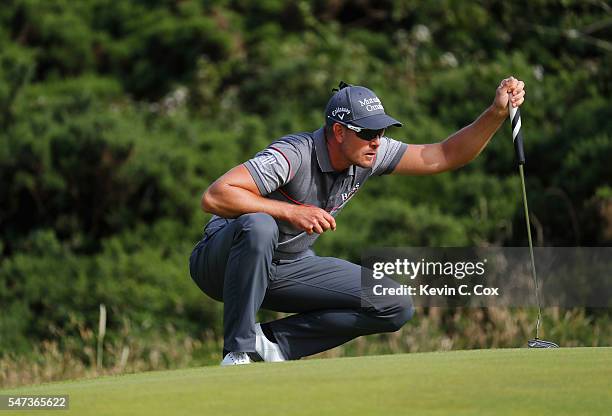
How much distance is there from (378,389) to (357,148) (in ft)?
6.24

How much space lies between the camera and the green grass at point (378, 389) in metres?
4.03

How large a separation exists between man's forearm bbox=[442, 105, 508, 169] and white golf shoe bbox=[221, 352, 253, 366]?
1414 mm

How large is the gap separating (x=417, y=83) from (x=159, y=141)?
2910 millimetres

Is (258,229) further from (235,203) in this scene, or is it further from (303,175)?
(303,175)

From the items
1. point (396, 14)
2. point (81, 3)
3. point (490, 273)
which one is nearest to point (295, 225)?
point (490, 273)

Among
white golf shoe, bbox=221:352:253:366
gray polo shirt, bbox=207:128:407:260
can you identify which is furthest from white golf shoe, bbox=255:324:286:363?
gray polo shirt, bbox=207:128:407:260

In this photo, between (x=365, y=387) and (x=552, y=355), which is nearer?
(x=365, y=387)

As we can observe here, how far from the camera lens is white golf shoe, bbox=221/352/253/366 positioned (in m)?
5.83

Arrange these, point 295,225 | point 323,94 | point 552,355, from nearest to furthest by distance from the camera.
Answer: point 552,355, point 295,225, point 323,94

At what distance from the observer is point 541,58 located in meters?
13.5

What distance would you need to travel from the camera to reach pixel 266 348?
6172 millimetres

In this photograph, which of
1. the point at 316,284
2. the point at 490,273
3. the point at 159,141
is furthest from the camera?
the point at 159,141

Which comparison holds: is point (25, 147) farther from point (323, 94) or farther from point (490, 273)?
point (490, 273)

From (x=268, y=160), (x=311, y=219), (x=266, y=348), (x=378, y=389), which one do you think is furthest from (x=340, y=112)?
(x=378, y=389)
